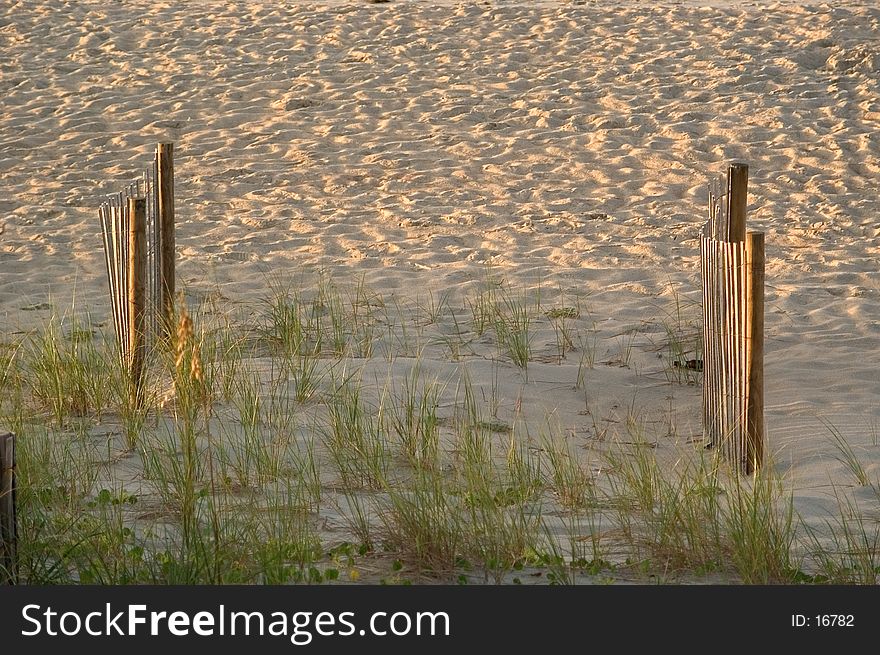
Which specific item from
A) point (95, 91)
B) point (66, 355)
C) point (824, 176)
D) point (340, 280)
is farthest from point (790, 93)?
point (66, 355)

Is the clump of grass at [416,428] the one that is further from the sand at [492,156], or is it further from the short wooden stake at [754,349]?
the short wooden stake at [754,349]

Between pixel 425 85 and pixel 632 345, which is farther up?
pixel 425 85

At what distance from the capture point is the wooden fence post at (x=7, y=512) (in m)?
2.35

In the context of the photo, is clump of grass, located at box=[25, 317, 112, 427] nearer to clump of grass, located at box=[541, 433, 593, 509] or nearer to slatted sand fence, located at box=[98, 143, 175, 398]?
slatted sand fence, located at box=[98, 143, 175, 398]

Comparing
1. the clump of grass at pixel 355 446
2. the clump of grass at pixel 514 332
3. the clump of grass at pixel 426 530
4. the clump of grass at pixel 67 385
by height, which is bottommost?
the clump of grass at pixel 426 530

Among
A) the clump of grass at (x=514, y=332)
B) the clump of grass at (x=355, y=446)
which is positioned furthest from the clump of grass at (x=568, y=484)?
the clump of grass at (x=514, y=332)

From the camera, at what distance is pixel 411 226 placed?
7191mm

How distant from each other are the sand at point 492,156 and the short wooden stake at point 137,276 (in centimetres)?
126

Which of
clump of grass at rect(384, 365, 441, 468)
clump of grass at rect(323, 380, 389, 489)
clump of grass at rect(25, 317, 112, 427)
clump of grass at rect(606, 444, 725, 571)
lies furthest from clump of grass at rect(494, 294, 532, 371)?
clump of grass at rect(25, 317, 112, 427)

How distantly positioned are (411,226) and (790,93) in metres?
3.93

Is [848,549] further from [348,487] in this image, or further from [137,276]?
[137,276]

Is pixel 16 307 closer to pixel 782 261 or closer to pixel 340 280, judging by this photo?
pixel 340 280

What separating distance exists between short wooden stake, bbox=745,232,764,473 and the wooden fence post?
1950mm

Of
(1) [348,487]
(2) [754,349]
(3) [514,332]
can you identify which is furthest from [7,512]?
(3) [514,332]
